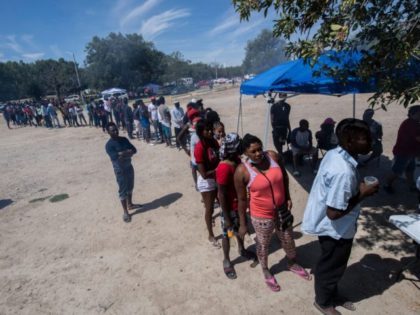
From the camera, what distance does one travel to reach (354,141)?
2182 millimetres

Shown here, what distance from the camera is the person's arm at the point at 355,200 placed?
220 centimetres

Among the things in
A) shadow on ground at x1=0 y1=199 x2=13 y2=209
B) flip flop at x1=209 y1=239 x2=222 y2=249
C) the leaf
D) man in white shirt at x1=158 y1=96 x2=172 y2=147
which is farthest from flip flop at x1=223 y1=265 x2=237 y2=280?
man in white shirt at x1=158 y1=96 x2=172 y2=147

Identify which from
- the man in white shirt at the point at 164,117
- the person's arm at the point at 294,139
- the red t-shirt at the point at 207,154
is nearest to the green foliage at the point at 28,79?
the man in white shirt at the point at 164,117

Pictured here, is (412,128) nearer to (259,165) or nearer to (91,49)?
(259,165)

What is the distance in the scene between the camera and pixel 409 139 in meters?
4.61

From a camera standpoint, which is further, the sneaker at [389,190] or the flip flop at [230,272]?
the sneaker at [389,190]

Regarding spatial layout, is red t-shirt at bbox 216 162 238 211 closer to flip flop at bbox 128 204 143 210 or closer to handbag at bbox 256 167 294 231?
handbag at bbox 256 167 294 231

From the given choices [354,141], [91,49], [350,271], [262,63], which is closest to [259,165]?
[354,141]

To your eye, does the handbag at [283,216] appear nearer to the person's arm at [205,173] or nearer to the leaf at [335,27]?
the person's arm at [205,173]

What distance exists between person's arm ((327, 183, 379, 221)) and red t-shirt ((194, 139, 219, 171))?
1.81m

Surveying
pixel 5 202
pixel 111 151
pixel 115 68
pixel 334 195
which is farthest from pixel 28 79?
pixel 334 195

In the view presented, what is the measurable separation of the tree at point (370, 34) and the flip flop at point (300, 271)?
208cm

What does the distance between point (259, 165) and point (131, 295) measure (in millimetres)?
2294

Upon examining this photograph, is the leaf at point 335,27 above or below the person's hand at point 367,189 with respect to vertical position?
above
